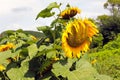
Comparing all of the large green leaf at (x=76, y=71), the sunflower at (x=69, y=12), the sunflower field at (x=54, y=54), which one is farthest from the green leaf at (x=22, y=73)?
the sunflower at (x=69, y=12)

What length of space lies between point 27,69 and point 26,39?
418 mm

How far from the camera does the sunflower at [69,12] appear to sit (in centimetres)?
281

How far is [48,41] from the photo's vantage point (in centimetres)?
269

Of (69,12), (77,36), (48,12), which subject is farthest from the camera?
(69,12)

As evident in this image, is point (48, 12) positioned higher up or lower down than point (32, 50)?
higher up

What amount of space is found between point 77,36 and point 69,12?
49cm

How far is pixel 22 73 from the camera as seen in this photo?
2514 mm

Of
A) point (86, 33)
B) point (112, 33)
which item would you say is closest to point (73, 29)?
point (86, 33)

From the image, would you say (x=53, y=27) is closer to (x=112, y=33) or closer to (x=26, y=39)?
(x=26, y=39)

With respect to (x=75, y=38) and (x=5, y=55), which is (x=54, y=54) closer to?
(x=75, y=38)

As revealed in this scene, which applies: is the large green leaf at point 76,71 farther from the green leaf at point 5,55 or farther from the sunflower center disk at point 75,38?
the green leaf at point 5,55

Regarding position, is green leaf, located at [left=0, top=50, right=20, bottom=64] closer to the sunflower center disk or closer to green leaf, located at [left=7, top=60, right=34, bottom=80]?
green leaf, located at [left=7, top=60, right=34, bottom=80]

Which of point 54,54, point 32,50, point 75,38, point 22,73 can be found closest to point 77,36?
point 75,38

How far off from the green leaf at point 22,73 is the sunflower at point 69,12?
0.47 meters
